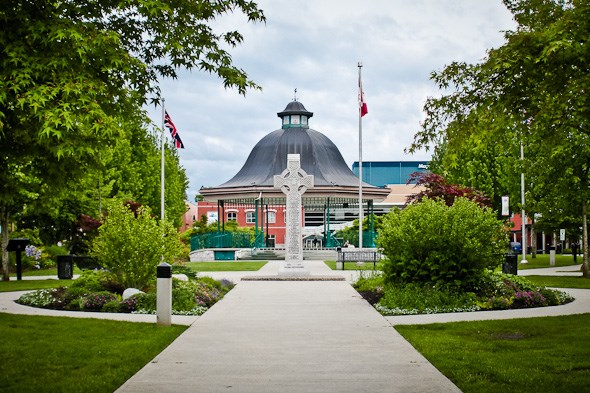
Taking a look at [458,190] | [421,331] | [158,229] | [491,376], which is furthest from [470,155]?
[491,376]

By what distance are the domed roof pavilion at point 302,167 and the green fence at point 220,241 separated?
7.83 ft

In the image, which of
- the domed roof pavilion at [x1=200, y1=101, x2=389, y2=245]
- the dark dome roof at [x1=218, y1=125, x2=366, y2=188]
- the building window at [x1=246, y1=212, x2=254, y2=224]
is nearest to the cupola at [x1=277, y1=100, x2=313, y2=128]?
the domed roof pavilion at [x1=200, y1=101, x2=389, y2=245]

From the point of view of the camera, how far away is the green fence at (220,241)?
47.0 m

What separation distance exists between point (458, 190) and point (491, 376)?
27840 mm

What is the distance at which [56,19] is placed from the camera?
9414 millimetres

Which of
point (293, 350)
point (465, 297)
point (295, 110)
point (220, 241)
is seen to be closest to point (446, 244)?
point (465, 297)

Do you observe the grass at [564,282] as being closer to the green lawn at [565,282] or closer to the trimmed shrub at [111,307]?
the green lawn at [565,282]

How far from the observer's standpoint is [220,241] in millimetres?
47812

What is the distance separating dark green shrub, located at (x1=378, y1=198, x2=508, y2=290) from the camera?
16.0 metres

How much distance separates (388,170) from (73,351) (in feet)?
335

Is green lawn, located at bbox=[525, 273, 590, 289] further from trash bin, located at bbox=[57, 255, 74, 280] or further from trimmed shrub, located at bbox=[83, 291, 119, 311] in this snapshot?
trash bin, located at bbox=[57, 255, 74, 280]

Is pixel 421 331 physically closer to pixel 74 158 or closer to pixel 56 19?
pixel 74 158

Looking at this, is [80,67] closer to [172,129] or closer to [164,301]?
[164,301]

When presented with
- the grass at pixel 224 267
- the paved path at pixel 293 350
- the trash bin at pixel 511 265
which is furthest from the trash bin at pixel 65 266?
the trash bin at pixel 511 265
